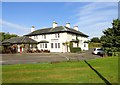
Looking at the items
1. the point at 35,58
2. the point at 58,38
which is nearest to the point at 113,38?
the point at 35,58

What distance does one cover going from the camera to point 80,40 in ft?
214

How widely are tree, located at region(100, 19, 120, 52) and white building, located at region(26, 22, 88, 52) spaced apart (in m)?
18.5

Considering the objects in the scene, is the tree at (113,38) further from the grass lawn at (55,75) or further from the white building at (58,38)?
the grass lawn at (55,75)

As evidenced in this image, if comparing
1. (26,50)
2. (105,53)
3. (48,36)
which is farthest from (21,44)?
(105,53)

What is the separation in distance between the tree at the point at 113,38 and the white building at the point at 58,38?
60.7ft

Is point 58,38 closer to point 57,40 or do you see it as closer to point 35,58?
point 57,40

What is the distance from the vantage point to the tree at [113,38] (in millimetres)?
38125

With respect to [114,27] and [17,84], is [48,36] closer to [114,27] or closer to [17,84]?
[114,27]

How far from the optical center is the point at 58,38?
58.9 m

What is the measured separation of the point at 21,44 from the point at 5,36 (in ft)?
145

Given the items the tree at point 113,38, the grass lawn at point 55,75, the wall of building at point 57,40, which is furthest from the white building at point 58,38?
the grass lawn at point 55,75

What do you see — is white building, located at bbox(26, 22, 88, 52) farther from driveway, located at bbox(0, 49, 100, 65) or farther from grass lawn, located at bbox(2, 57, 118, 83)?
grass lawn, located at bbox(2, 57, 118, 83)

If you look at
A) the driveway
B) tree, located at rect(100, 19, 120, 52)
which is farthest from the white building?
the driveway

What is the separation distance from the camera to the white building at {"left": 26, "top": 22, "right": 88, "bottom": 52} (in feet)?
190
